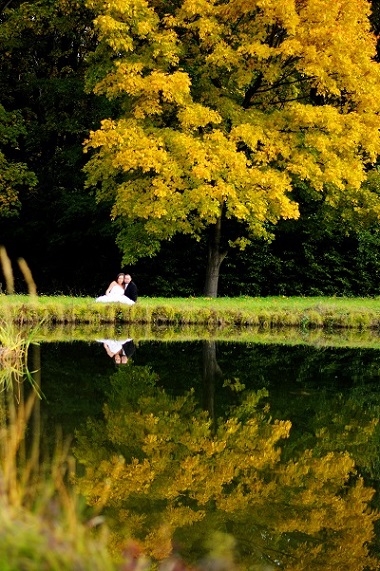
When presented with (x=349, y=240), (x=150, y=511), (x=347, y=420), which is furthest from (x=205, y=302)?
(x=150, y=511)

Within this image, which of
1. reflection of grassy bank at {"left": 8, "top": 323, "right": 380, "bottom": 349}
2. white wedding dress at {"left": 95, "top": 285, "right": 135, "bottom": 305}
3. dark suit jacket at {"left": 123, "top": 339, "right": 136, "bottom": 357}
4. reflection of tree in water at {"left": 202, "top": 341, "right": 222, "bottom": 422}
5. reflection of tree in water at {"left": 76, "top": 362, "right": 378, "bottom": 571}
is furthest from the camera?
white wedding dress at {"left": 95, "top": 285, "right": 135, "bottom": 305}

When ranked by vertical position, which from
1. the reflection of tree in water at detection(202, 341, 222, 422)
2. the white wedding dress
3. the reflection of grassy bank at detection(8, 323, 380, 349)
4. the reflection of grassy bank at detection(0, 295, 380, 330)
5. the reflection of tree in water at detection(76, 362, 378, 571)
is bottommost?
the reflection of tree in water at detection(76, 362, 378, 571)

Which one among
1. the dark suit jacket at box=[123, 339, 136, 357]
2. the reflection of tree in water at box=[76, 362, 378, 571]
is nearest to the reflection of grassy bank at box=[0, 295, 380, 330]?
the dark suit jacket at box=[123, 339, 136, 357]

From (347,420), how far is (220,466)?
2312 millimetres

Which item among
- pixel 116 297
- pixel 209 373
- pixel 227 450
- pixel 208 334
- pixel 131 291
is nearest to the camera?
pixel 227 450

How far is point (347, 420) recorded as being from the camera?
8.80 metres

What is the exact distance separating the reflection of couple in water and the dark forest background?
28.5 ft

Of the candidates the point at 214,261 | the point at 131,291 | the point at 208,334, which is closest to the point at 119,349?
the point at 208,334

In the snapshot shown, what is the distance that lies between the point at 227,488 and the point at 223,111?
15.7 m

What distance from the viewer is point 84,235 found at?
83.7 feet

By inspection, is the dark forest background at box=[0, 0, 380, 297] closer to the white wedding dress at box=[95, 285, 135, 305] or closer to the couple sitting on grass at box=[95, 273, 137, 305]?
the couple sitting on grass at box=[95, 273, 137, 305]

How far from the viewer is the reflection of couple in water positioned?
1257 centimetres

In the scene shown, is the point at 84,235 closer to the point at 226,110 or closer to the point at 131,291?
the point at 226,110

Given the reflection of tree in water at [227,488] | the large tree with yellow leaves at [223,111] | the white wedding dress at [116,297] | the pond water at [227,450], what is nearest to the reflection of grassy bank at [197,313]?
the white wedding dress at [116,297]
